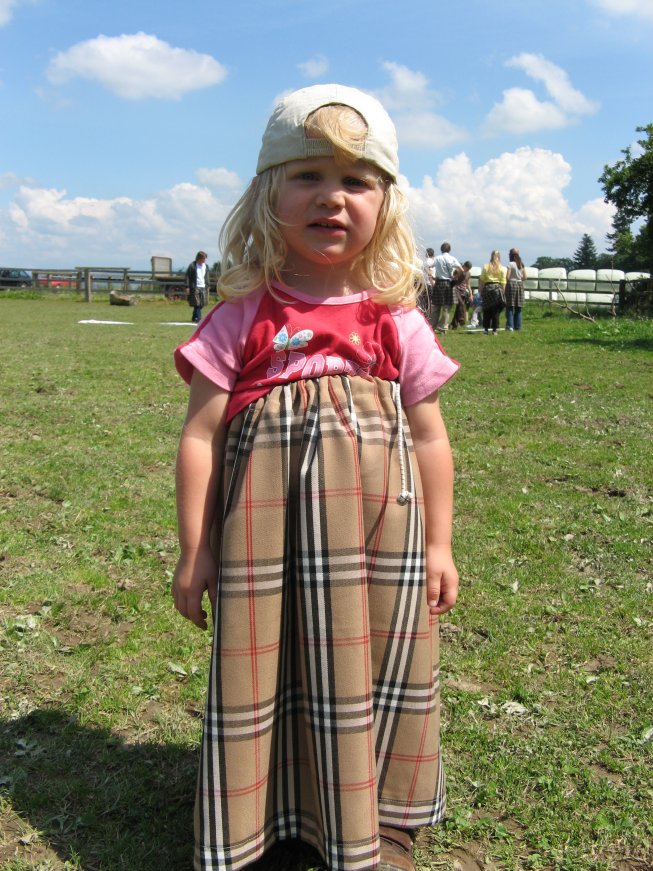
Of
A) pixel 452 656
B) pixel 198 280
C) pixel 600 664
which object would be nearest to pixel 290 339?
pixel 452 656

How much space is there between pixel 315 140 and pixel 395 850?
1.83 meters

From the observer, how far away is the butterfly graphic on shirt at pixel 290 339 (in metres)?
2.01

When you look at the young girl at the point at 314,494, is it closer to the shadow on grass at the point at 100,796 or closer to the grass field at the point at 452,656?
the shadow on grass at the point at 100,796

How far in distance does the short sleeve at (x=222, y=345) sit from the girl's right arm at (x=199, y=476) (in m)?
0.03

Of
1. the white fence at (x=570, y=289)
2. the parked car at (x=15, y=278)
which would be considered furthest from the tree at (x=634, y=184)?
the parked car at (x=15, y=278)

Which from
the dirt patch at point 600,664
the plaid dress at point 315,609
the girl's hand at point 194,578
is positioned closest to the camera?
the plaid dress at point 315,609

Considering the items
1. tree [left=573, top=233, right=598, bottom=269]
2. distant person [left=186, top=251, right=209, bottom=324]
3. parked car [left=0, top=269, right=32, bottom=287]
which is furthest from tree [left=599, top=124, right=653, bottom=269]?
tree [left=573, top=233, right=598, bottom=269]

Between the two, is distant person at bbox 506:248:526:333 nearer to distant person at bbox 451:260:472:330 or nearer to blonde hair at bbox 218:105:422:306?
distant person at bbox 451:260:472:330

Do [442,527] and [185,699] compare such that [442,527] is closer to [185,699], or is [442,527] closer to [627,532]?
[185,699]

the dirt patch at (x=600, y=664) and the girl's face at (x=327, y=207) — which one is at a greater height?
the girl's face at (x=327, y=207)

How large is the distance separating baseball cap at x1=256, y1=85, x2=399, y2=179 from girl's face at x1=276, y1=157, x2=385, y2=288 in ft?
0.09

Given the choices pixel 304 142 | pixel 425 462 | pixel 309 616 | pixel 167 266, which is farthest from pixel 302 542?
pixel 167 266

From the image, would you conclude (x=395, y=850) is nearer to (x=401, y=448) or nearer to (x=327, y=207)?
(x=401, y=448)

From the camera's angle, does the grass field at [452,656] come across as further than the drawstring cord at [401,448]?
Yes
